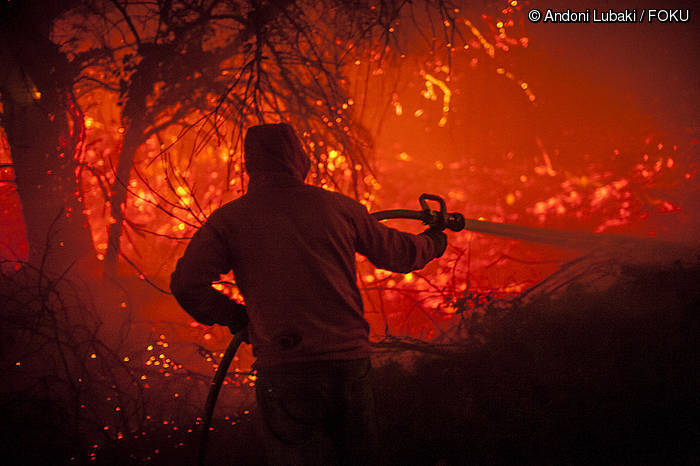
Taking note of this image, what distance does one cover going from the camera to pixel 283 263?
2.01 m

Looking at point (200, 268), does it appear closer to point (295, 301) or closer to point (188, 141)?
point (295, 301)

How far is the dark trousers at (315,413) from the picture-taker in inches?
79.6

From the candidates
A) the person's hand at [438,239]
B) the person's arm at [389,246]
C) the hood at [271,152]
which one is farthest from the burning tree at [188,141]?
the person's arm at [389,246]

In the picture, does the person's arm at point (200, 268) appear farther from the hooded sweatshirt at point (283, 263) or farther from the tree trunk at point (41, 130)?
the tree trunk at point (41, 130)

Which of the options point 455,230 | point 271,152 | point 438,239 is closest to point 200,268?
point 271,152

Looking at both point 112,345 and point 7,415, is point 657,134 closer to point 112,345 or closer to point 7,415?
point 112,345

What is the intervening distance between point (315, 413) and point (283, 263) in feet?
2.51

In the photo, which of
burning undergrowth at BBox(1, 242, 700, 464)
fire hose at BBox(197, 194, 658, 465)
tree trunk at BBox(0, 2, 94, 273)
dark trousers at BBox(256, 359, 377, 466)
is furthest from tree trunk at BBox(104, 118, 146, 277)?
dark trousers at BBox(256, 359, 377, 466)

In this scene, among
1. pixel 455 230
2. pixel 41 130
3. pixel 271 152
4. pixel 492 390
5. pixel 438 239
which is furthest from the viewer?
pixel 41 130

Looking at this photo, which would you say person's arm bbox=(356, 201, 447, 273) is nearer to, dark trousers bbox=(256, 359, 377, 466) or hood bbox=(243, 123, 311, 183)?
hood bbox=(243, 123, 311, 183)

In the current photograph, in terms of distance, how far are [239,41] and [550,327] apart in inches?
195

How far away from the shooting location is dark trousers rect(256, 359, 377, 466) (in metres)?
2.02

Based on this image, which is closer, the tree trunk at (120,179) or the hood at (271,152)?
the hood at (271,152)

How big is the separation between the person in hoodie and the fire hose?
0.59 m
